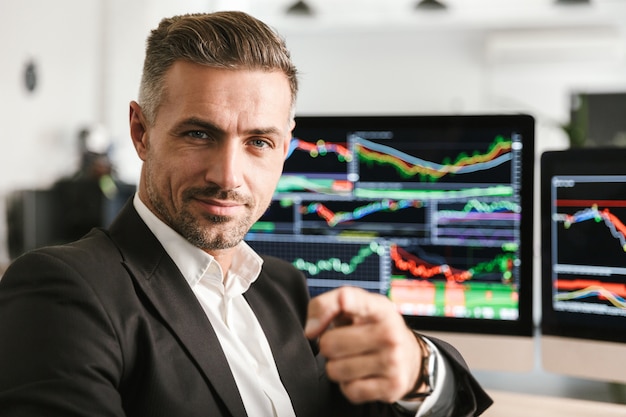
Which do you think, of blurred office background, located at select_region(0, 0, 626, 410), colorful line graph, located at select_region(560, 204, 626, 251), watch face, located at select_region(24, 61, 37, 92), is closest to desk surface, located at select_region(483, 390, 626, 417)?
colorful line graph, located at select_region(560, 204, 626, 251)

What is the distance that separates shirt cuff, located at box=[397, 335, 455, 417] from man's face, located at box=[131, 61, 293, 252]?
338 mm

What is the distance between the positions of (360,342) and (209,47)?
507mm

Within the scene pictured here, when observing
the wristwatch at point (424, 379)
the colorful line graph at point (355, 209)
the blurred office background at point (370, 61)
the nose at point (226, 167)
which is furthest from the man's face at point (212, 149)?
the blurred office background at point (370, 61)

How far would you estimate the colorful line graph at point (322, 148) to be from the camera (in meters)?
1.49

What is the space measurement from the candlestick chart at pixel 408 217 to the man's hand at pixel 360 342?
72 centimetres

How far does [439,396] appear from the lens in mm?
867

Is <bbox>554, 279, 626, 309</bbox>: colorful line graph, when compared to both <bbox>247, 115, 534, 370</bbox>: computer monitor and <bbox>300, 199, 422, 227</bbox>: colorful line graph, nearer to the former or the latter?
<bbox>247, 115, 534, 370</bbox>: computer monitor

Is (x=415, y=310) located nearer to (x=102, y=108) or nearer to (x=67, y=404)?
(x=67, y=404)

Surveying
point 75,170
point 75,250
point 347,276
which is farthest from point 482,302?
point 75,170

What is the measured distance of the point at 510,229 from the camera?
1383 millimetres

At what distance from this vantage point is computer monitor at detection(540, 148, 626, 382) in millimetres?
1272

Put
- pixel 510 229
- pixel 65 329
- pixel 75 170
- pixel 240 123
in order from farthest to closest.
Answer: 1. pixel 75 170
2. pixel 510 229
3. pixel 240 123
4. pixel 65 329

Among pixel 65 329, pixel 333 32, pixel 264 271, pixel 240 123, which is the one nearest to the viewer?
pixel 65 329

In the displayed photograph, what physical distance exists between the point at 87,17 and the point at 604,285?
3871mm
